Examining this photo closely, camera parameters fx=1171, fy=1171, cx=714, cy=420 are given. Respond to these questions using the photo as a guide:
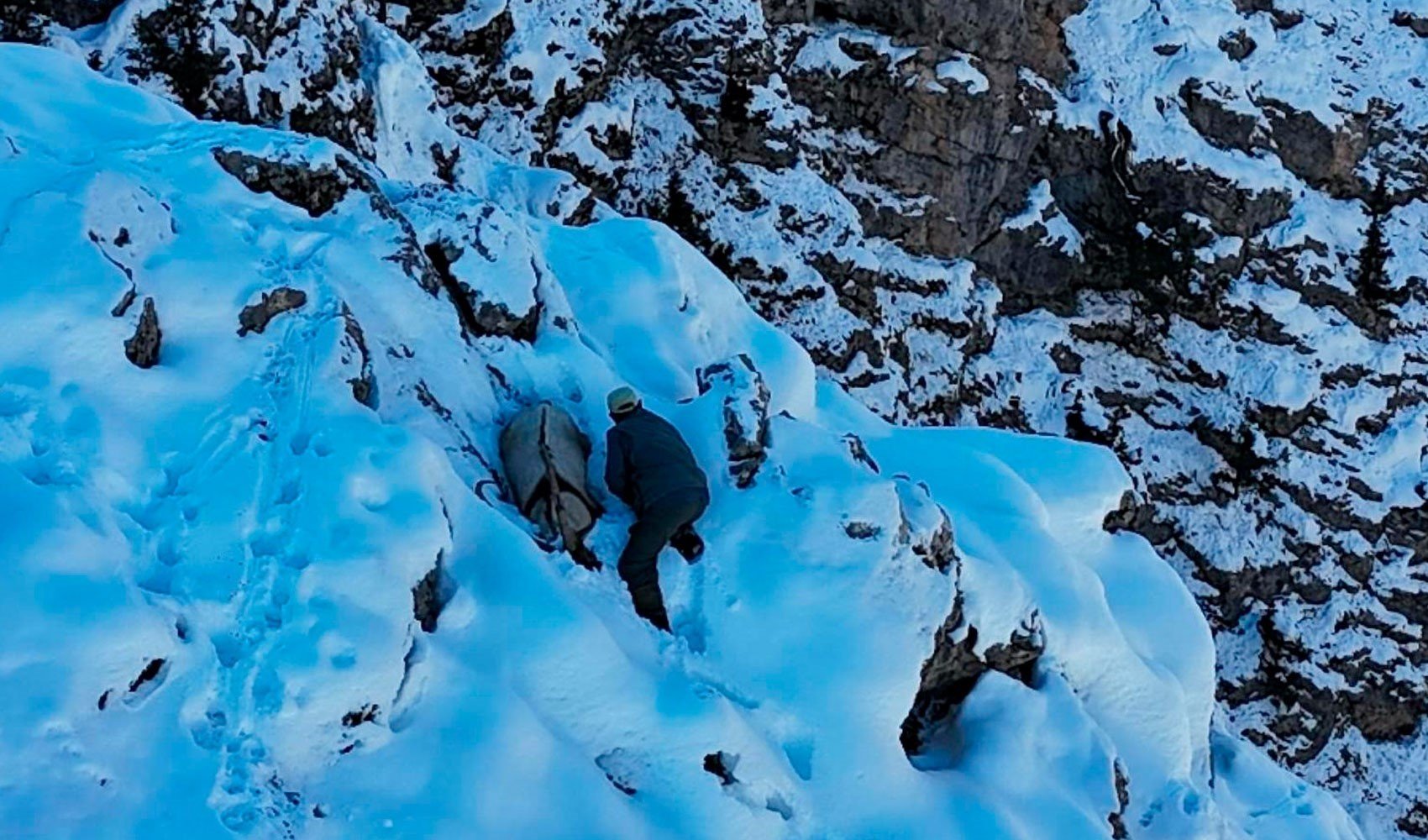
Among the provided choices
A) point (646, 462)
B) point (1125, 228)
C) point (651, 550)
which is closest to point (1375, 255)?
point (1125, 228)

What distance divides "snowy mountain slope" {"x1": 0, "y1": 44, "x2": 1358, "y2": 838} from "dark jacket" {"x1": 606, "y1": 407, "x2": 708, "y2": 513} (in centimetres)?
28

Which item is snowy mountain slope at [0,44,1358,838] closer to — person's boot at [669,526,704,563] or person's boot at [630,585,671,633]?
person's boot at [669,526,704,563]

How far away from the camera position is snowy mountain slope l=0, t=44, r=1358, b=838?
15.5 feet

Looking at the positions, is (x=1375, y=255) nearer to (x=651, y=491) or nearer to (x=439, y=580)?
(x=651, y=491)

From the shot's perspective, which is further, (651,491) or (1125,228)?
(1125,228)

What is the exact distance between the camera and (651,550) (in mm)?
6387

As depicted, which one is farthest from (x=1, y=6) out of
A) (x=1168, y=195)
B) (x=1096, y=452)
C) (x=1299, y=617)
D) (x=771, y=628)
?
(x=1299, y=617)

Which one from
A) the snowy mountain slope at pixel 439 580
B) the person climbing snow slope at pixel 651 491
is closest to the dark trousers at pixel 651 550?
the person climbing snow slope at pixel 651 491

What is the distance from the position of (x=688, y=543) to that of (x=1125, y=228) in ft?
63.0

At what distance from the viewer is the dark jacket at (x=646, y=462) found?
642 cm

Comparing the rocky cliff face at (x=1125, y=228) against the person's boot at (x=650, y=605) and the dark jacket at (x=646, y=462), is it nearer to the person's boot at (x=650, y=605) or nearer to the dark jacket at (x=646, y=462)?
the dark jacket at (x=646, y=462)

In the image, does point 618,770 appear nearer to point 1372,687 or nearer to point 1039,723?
point 1039,723

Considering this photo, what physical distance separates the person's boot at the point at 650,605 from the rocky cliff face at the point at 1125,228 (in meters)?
13.4

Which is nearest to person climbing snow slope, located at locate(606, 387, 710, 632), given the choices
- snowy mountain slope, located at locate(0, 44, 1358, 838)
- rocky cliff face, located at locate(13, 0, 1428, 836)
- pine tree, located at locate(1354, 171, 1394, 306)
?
snowy mountain slope, located at locate(0, 44, 1358, 838)
